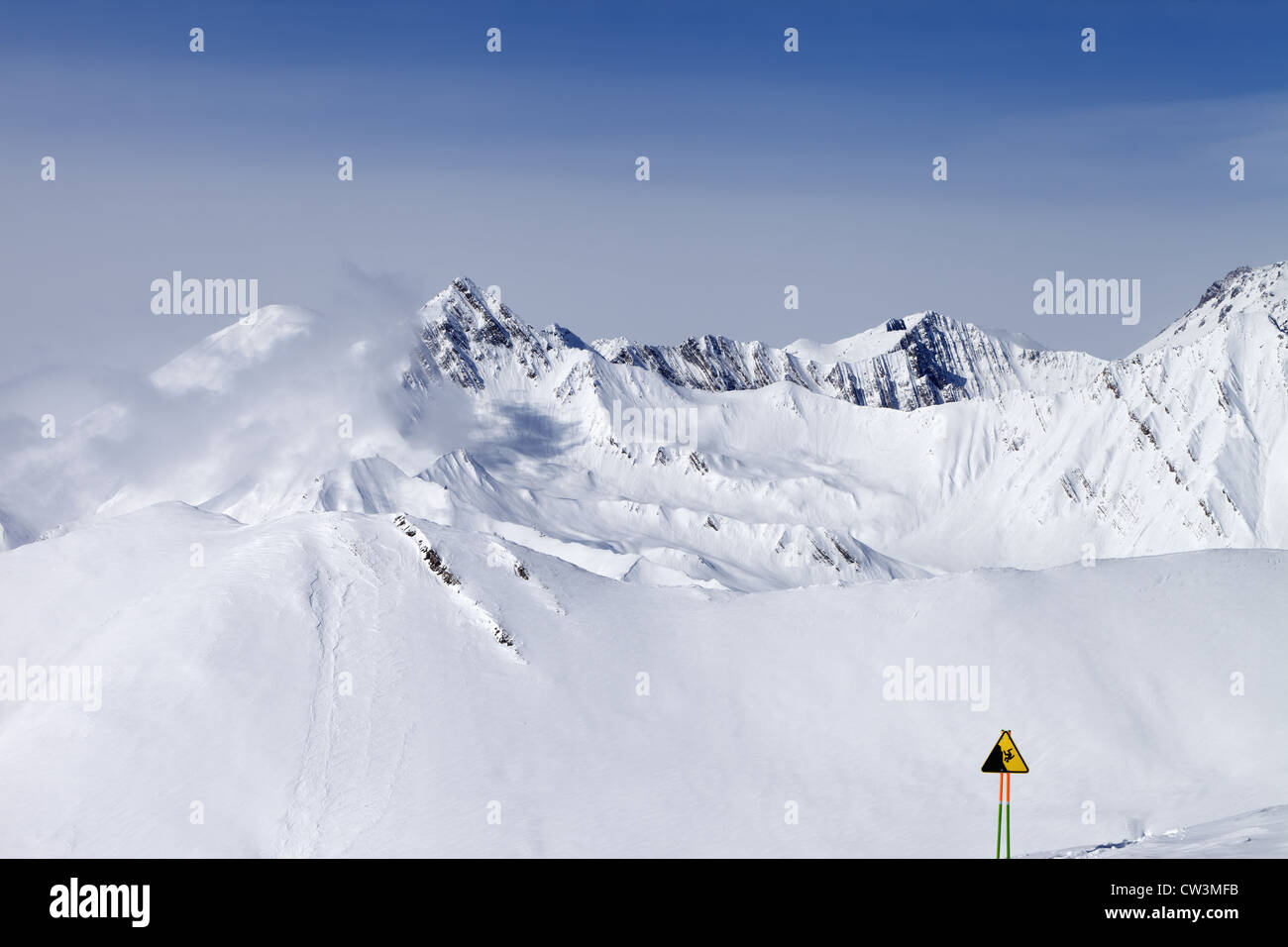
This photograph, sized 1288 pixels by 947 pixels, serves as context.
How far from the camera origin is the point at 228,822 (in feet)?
147

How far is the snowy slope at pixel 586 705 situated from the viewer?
4500cm

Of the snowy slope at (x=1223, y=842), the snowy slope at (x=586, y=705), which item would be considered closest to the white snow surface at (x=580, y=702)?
the snowy slope at (x=586, y=705)

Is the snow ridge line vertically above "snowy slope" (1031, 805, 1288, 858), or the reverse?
the snow ridge line

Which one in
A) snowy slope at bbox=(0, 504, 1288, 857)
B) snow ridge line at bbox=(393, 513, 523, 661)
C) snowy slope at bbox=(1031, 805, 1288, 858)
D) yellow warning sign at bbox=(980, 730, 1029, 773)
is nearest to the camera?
snowy slope at bbox=(1031, 805, 1288, 858)

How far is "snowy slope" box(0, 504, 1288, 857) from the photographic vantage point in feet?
148

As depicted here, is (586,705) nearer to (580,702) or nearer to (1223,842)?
(580,702)

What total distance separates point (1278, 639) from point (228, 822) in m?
47.1

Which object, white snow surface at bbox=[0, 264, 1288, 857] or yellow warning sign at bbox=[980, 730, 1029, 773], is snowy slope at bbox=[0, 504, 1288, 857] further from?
yellow warning sign at bbox=[980, 730, 1029, 773]

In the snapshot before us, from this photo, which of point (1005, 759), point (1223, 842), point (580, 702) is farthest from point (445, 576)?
point (1223, 842)

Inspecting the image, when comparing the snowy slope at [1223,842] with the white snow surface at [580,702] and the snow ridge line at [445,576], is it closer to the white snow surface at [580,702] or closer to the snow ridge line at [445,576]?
the white snow surface at [580,702]

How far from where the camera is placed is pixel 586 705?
176 ft

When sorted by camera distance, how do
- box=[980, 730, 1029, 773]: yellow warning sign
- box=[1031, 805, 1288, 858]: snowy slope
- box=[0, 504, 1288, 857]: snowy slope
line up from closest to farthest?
1. box=[1031, 805, 1288, 858]: snowy slope
2. box=[980, 730, 1029, 773]: yellow warning sign
3. box=[0, 504, 1288, 857]: snowy slope

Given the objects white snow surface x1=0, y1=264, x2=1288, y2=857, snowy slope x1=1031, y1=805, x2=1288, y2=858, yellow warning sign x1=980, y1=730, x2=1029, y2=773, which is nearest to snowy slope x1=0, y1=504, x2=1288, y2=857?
white snow surface x1=0, y1=264, x2=1288, y2=857
